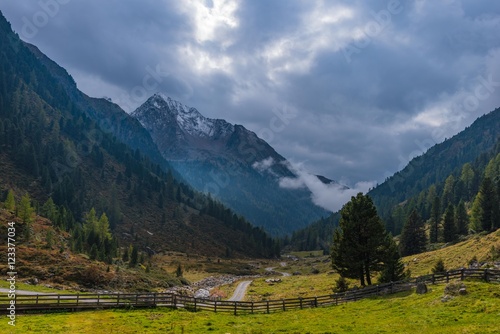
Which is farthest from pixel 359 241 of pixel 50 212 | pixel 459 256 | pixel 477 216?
pixel 50 212

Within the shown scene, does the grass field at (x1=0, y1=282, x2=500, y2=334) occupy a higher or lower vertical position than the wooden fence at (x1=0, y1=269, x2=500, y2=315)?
lower

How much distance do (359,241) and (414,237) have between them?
66612 millimetres

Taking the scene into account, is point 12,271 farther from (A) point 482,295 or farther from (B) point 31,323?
(A) point 482,295

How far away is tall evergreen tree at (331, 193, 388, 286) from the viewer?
48719 millimetres

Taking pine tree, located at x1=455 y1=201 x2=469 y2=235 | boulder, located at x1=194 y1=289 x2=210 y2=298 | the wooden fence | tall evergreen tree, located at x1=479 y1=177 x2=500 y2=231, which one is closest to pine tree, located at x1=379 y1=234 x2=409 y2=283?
the wooden fence

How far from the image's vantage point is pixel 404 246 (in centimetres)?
10725

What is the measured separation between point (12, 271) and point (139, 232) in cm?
12884

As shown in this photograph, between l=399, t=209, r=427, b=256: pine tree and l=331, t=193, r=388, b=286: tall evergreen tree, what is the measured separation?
63.6 m

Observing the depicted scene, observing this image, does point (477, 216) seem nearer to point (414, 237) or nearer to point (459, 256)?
point (414, 237)

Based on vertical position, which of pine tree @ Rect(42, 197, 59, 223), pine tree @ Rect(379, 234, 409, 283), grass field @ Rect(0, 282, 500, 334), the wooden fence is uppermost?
pine tree @ Rect(42, 197, 59, 223)

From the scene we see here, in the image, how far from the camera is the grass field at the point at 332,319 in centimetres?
2495

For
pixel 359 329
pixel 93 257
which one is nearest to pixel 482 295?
pixel 359 329

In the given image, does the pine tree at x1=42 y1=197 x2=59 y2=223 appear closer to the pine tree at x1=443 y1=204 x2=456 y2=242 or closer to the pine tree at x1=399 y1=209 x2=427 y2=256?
the pine tree at x1=399 y1=209 x2=427 y2=256

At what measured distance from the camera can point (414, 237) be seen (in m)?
106
